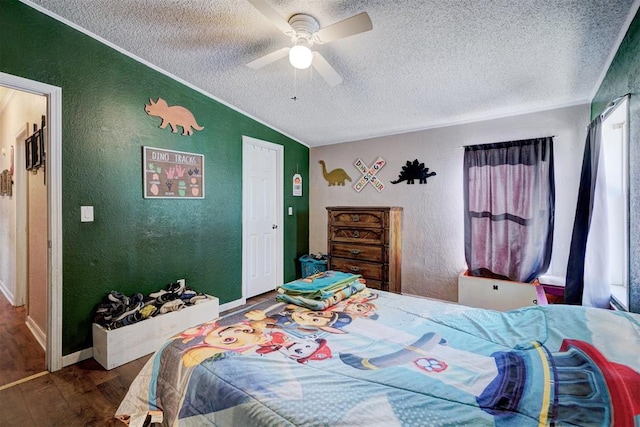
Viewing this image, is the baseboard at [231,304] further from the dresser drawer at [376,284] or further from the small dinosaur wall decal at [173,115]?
the small dinosaur wall decal at [173,115]

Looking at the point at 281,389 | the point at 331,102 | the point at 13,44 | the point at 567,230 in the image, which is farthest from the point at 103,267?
the point at 567,230

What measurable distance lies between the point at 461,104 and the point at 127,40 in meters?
2.97

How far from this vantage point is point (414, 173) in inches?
142

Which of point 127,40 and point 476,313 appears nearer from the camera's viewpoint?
point 476,313

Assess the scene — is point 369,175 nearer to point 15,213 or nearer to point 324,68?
point 324,68

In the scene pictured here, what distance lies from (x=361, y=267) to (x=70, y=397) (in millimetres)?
2644

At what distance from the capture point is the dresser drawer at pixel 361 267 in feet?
11.0

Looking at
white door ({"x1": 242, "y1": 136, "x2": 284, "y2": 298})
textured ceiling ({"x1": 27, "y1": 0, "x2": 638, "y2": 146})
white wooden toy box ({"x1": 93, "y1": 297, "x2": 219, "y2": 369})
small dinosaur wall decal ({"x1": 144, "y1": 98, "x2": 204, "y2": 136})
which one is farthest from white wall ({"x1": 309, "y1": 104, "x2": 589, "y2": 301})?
white wooden toy box ({"x1": 93, "y1": 297, "x2": 219, "y2": 369})

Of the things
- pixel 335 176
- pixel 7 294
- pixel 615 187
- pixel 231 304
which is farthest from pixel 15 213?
pixel 615 187

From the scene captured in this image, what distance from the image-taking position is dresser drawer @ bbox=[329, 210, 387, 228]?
3.36 meters

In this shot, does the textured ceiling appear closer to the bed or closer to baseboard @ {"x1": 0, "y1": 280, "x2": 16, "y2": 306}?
the bed

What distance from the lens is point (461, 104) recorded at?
9.37 feet

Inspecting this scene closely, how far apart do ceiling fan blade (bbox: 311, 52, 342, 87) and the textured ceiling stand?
0.25 m

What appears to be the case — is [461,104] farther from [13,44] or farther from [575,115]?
[13,44]
